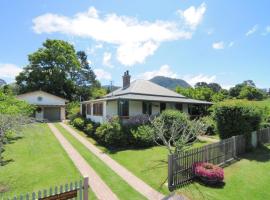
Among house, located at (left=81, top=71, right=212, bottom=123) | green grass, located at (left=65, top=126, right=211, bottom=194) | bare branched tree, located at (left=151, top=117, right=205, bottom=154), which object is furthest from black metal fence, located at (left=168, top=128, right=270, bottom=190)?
house, located at (left=81, top=71, right=212, bottom=123)

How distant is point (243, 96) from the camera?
2643 inches

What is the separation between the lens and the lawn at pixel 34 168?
9.70 m

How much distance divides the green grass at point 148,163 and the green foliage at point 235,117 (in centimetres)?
483

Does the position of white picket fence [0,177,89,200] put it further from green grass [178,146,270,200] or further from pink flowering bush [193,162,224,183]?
pink flowering bush [193,162,224,183]

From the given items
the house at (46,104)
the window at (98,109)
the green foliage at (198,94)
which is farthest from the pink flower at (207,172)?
the house at (46,104)

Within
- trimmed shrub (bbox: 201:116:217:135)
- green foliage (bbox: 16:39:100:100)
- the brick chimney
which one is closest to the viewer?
trimmed shrub (bbox: 201:116:217:135)

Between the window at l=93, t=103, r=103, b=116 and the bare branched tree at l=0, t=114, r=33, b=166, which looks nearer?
the bare branched tree at l=0, t=114, r=33, b=166

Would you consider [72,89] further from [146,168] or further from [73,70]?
[146,168]

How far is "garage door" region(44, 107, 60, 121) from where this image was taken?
42531 millimetres

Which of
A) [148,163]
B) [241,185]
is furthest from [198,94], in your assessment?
[241,185]

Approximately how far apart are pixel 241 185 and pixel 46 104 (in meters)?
38.3

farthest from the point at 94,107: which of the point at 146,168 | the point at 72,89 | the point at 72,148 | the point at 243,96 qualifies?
the point at 243,96

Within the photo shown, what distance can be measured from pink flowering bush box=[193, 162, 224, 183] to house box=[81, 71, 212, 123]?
10.9m

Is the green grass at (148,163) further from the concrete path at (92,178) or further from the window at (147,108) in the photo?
the window at (147,108)
